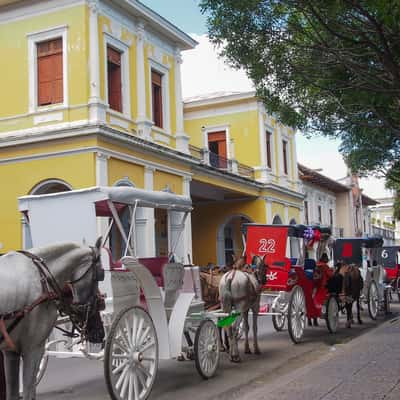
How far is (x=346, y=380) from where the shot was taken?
730 centimetres

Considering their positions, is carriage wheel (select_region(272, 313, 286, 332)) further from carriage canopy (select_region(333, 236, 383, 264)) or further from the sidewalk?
carriage canopy (select_region(333, 236, 383, 264))

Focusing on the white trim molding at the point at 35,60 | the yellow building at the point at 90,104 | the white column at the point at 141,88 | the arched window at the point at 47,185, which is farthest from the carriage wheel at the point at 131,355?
the white column at the point at 141,88

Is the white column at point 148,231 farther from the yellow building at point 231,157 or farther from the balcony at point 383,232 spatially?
the balcony at point 383,232

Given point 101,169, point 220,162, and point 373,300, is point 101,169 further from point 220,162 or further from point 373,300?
point 220,162

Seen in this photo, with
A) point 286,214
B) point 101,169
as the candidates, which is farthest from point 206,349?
point 286,214

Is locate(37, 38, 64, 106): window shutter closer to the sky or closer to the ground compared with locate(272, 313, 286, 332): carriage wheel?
closer to the sky

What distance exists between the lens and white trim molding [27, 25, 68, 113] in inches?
728

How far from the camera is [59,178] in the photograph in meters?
18.3

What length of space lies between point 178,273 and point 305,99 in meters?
5.38

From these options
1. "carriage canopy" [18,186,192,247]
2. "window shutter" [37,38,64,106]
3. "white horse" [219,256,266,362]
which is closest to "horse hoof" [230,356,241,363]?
"white horse" [219,256,266,362]

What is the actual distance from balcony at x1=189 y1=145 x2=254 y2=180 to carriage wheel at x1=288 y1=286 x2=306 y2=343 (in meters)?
13.7

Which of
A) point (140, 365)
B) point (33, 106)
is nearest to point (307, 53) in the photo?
point (140, 365)

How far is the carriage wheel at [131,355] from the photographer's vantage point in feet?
20.6

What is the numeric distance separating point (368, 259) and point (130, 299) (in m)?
10.8
